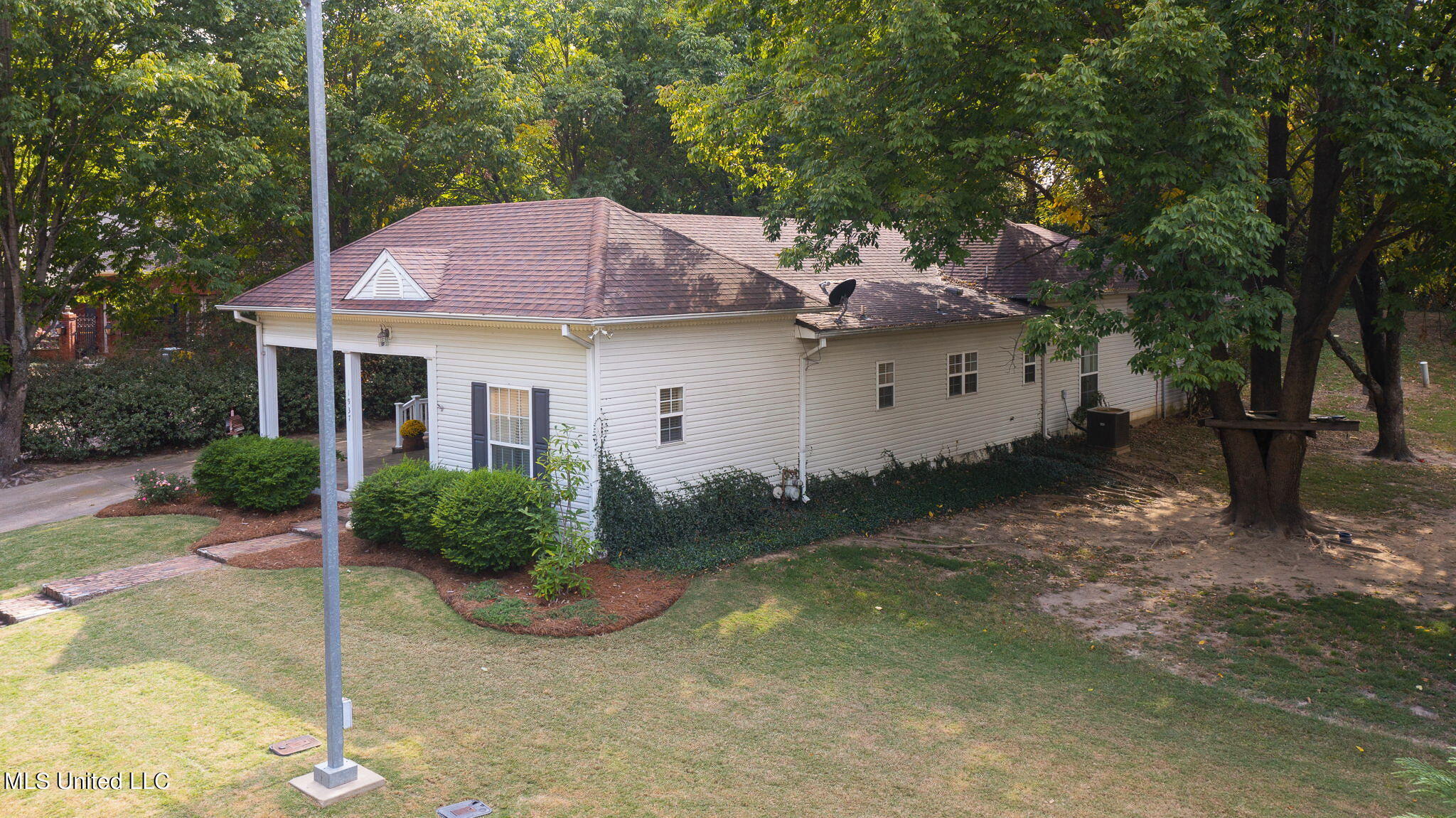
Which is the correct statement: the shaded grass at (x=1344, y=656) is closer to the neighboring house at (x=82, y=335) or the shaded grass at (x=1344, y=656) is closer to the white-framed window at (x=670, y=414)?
the white-framed window at (x=670, y=414)

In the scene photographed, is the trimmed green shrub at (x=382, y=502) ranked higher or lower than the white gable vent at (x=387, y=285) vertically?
lower

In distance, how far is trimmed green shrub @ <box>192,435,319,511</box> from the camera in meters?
15.1

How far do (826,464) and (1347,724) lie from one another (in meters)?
8.51

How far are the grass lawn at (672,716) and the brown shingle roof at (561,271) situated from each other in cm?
398

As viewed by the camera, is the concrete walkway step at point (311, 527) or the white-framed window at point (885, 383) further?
the white-framed window at point (885, 383)

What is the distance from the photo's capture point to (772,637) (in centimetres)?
1068

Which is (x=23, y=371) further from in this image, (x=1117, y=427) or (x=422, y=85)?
(x=1117, y=427)

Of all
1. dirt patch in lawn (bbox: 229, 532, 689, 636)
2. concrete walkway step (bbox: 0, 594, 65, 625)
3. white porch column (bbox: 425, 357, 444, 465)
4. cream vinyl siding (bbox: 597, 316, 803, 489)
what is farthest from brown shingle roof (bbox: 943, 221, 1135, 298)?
concrete walkway step (bbox: 0, 594, 65, 625)

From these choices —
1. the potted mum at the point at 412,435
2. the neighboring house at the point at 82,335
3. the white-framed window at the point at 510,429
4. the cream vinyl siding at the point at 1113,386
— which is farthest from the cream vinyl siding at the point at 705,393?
the neighboring house at the point at 82,335

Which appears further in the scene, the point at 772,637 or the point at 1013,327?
the point at 1013,327

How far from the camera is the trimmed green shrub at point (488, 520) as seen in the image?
38.9 ft

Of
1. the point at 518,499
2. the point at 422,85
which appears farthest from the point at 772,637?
the point at 422,85

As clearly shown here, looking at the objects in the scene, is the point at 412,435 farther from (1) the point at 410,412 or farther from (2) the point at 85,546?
(2) the point at 85,546

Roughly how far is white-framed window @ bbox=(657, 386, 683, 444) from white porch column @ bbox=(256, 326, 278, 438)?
7.80 m
